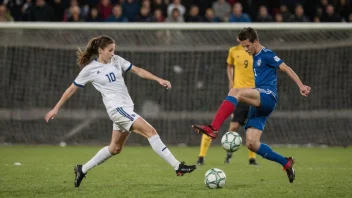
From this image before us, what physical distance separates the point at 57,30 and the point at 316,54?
5.98 meters

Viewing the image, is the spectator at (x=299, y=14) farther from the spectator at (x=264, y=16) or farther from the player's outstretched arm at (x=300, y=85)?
the player's outstretched arm at (x=300, y=85)

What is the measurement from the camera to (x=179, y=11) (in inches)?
730

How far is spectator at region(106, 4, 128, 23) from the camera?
60.4 ft

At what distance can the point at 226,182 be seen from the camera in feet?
32.9

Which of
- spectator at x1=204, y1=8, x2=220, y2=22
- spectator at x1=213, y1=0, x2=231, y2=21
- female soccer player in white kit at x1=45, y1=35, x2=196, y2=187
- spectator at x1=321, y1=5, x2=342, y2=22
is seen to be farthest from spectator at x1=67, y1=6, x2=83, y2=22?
female soccer player in white kit at x1=45, y1=35, x2=196, y2=187

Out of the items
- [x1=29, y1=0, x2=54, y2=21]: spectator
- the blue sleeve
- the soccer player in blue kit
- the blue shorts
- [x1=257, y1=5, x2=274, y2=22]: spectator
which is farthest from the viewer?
[x1=29, y1=0, x2=54, y2=21]: spectator

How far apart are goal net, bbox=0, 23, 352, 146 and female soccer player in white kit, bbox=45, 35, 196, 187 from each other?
22.7ft

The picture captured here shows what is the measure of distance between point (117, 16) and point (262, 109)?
9328 mm

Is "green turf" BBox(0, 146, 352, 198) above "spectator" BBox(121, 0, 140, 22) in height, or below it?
below

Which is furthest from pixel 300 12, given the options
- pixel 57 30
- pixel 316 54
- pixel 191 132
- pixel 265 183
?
pixel 265 183

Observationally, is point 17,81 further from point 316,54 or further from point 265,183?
point 265,183

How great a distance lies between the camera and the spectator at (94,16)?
1873 centimetres

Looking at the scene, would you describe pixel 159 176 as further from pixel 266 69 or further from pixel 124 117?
pixel 266 69

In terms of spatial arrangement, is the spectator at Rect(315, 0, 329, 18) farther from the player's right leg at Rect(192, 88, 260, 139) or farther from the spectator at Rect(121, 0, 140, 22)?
the player's right leg at Rect(192, 88, 260, 139)
